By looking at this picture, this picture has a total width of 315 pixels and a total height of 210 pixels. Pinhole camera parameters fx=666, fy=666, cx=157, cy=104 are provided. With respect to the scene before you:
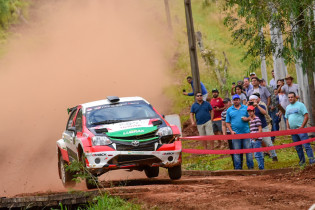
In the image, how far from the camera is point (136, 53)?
53312 mm

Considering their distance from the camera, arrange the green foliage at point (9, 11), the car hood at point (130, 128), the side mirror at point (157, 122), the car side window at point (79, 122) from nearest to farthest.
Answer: the car hood at point (130, 128) < the side mirror at point (157, 122) < the car side window at point (79, 122) < the green foliage at point (9, 11)

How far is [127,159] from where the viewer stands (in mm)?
13602

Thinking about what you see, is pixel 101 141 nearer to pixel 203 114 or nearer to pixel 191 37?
pixel 203 114

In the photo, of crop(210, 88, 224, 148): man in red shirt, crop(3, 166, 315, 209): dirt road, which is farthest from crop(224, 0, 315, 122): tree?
crop(3, 166, 315, 209): dirt road

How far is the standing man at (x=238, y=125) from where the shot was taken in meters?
15.9

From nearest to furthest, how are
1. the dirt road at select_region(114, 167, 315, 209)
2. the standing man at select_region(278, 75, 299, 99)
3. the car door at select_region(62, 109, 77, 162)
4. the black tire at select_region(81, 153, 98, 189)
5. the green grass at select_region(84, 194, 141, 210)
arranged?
1. the dirt road at select_region(114, 167, 315, 209)
2. the green grass at select_region(84, 194, 141, 210)
3. the black tire at select_region(81, 153, 98, 189)
4. the car door at select_region(62, 109, 77, 162)
5. the standing man at select_region(278, 75, 299, 99)

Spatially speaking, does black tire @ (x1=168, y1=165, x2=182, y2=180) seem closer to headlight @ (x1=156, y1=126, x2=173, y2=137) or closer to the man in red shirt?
headlight @ (x1=156, y1=126, x2=173, y2=137)

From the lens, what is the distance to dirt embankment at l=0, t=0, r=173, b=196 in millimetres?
28953

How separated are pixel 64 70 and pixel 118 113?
3259cm

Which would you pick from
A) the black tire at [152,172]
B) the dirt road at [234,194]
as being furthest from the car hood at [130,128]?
the black tire at [152,172]

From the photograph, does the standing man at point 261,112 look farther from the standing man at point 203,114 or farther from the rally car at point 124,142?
the standing man at point 203,114

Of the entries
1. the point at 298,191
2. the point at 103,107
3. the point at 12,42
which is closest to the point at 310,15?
the point at 103,107

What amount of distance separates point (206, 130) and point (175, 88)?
21037 millimetres

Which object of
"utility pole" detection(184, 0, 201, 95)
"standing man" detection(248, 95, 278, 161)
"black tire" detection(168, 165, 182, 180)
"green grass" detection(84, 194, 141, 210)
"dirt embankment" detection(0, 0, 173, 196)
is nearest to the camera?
"green grass" detection(84, 194, 141, 210)
